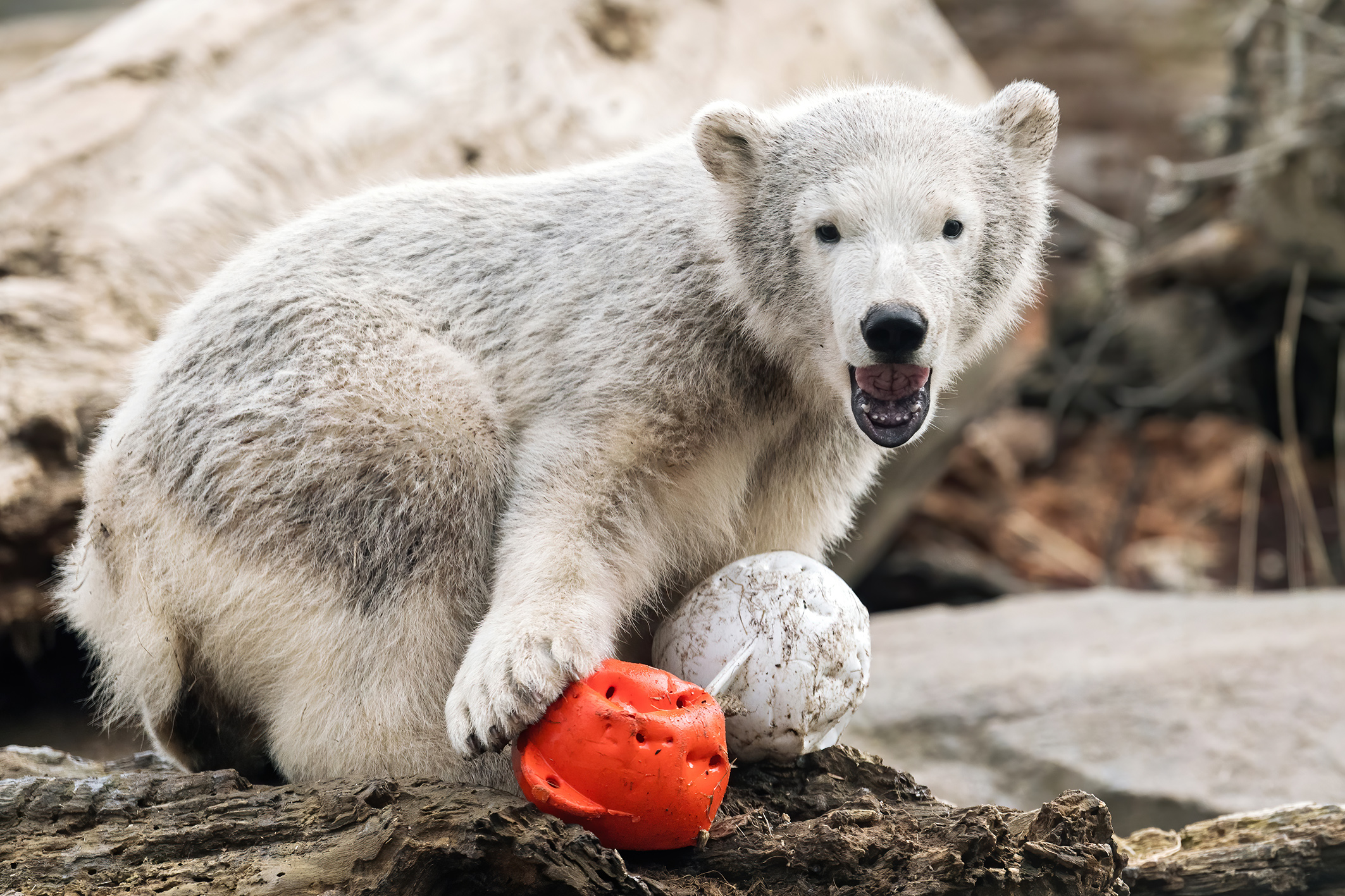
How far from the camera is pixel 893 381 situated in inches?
148

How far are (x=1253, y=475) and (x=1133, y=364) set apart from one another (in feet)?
5.22

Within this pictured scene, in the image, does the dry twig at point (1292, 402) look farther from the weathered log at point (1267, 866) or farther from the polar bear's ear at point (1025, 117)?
the weathered log at point (1267, 866)

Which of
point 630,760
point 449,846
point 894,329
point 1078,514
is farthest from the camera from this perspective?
point 1078,514

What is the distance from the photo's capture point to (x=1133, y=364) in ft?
34.8

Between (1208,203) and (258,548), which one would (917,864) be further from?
(1208,203)

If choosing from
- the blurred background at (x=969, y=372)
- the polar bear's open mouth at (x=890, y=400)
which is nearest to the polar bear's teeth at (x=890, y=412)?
the polar bear's open mouth at (x=890, y=400)

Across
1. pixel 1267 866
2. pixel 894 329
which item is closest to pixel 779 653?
pixel 894 329

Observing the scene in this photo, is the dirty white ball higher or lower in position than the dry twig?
higher

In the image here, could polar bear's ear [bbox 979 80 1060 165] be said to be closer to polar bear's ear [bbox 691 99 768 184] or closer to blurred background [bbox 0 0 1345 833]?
polar bear's ear [bbox 691 99 768 184]

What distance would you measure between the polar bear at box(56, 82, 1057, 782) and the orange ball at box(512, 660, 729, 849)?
0.37 ft

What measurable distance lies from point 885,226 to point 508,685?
6.09 ft

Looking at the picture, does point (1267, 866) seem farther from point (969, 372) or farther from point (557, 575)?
point (969, 372)

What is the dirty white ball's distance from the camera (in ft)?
12.3

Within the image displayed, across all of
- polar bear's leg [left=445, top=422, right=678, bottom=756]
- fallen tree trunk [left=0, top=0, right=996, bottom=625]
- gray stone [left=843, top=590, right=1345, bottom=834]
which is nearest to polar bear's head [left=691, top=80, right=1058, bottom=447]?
polar bear's leg [left=445, top=422, right=678, bottom=756]
